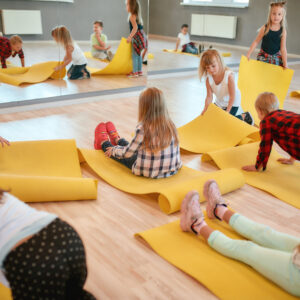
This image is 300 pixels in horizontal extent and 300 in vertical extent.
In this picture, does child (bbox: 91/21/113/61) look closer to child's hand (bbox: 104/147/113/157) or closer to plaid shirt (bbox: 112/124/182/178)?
child's hand (bbox: 104/147/113/157)

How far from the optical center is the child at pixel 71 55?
4934 mm

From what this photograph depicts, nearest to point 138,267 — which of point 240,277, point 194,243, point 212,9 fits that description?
point 194,243

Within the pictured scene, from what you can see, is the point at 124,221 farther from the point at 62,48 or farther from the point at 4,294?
the point at 62,48

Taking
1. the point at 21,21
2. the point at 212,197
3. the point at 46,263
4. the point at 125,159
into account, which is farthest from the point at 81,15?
the point at 46,263

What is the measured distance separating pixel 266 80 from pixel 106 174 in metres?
2.58

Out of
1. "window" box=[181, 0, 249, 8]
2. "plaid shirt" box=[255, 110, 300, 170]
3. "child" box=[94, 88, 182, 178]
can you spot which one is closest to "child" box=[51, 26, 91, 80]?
"child" box=[94, 88, 182, 178]

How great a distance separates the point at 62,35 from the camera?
4.98m

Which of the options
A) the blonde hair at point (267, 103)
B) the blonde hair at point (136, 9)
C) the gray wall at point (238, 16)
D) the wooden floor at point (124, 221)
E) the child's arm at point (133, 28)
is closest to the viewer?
the wooden floor at point (124, 221)

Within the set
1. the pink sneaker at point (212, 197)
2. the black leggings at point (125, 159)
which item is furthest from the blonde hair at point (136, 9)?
the pink sneaker at point (212, 197)

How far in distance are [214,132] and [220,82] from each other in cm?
57

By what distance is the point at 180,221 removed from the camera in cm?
223

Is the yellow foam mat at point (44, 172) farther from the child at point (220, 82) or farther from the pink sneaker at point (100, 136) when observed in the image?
the child at point (220, 82)

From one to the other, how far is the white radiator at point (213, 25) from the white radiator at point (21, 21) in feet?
14.3

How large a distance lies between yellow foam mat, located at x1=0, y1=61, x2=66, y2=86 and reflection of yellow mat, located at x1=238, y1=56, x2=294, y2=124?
2.48 metres
